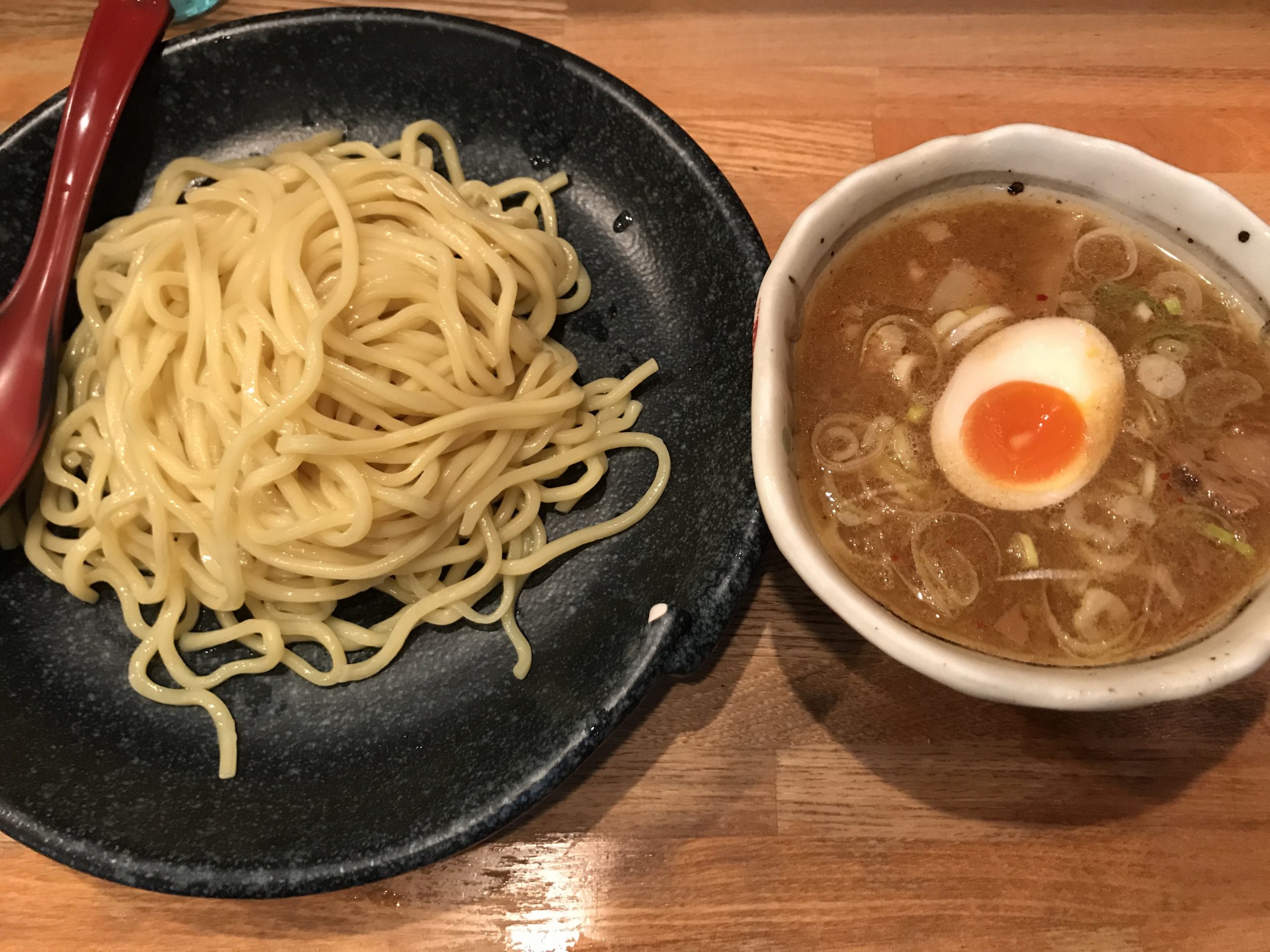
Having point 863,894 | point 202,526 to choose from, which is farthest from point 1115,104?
point 202,526

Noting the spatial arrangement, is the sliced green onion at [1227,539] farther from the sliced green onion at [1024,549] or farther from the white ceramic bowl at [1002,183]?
the sliced green onion at [1024,549]

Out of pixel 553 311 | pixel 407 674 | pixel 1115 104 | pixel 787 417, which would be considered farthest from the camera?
pixel 1115 104

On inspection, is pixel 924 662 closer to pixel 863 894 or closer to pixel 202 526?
pixel 863 894

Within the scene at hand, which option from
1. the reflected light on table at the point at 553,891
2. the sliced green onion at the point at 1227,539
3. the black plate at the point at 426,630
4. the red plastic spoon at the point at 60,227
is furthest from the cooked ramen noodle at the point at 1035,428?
the red plastic spoon at the point at 60,227

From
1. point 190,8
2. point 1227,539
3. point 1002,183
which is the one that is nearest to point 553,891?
point 1227,539

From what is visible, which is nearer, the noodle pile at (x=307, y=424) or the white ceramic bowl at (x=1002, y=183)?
the white ceramic bowl at (x=1002, y=183)

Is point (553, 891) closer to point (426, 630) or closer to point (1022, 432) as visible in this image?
point (426, 630)
